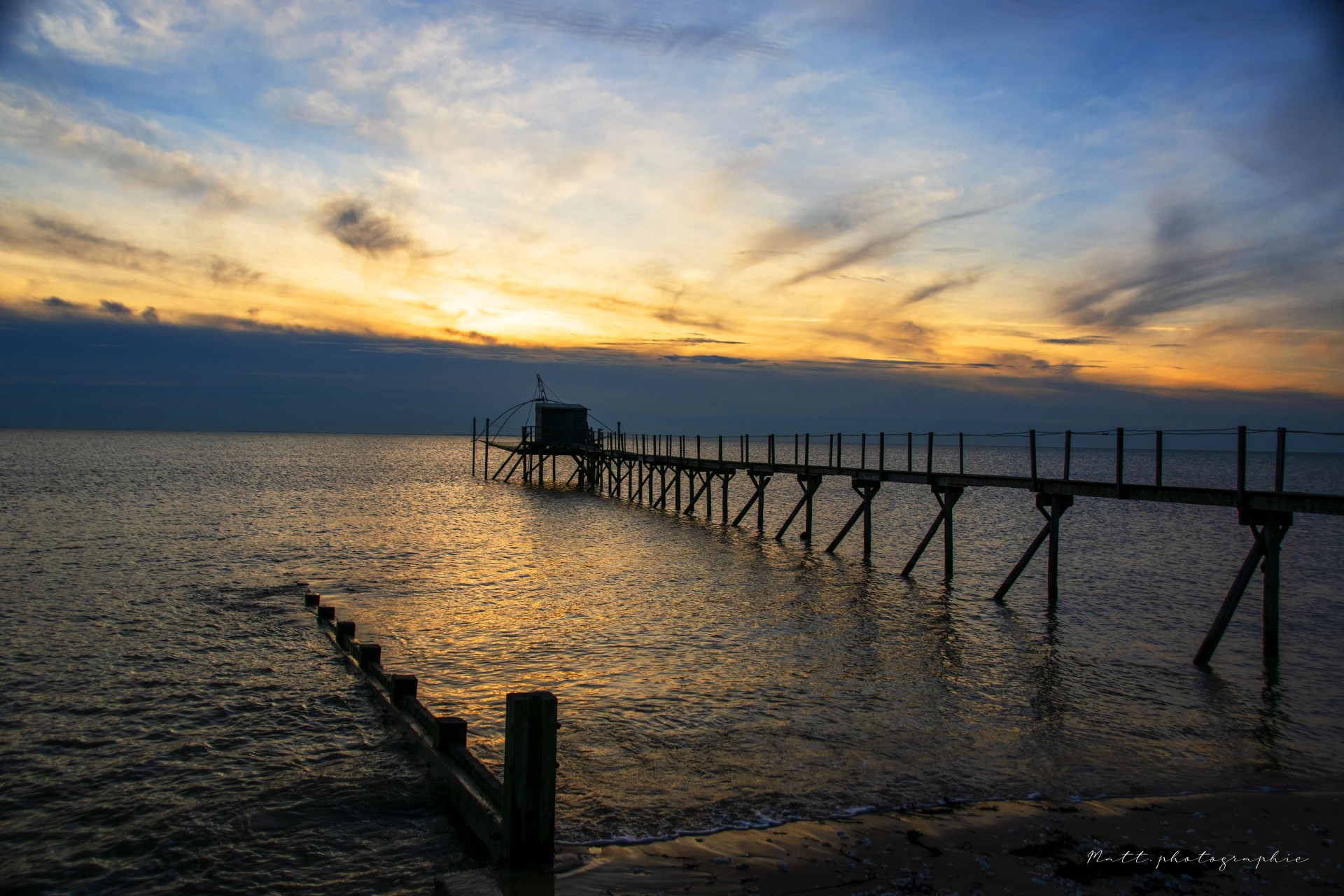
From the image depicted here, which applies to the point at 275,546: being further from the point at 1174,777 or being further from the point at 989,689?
the point at 1174,777

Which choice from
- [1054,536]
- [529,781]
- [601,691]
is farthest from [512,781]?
[1054,536]

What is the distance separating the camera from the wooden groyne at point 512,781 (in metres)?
5.46

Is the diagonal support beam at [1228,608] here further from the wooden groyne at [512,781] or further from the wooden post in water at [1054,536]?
the wooden groyne at [512,781]

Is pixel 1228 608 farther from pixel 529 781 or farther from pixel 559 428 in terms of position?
pixel 559 428

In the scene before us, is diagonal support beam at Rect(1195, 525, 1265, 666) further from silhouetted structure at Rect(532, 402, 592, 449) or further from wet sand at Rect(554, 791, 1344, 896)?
silhouetted structure at Rect(532, 402, 592, 449)

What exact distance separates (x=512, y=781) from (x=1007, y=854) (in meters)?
3.83

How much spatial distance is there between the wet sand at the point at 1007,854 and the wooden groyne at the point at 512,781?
14.6 inches

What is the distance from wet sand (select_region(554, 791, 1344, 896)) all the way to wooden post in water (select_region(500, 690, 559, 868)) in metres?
0.32

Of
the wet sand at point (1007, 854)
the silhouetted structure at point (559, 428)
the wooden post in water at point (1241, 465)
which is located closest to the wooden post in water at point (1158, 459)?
the wooden post in water at point (1241, 465)

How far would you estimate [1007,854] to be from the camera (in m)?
6.12

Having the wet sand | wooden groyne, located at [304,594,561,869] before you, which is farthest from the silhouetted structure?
the wet sand

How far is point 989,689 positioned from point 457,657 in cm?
798
